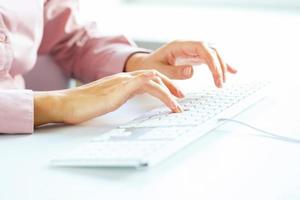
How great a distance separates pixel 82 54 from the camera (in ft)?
4.23

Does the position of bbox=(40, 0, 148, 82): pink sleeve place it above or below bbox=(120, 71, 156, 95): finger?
below

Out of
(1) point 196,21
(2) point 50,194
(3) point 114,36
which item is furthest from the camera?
(1) point 196,21

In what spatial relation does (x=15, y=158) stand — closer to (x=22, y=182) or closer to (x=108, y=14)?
(x=22, y=182)

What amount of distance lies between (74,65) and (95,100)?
45 cm

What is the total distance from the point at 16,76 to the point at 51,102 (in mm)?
303

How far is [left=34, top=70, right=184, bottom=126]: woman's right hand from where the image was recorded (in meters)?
0.87

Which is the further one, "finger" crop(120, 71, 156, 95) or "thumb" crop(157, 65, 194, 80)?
"thumb" crop(157, 65, 194, 80)

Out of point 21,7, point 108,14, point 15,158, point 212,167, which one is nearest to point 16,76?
point 21,7

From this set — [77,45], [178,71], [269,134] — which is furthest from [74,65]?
[269,134]

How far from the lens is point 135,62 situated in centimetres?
114

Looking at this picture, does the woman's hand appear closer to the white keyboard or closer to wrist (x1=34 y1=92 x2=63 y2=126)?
the white keyboard

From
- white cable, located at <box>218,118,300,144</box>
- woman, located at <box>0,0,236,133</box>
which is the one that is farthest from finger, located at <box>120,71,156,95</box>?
white cable, located at <box>218,118,300,144</box>

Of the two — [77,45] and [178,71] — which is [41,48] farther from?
[178,71]

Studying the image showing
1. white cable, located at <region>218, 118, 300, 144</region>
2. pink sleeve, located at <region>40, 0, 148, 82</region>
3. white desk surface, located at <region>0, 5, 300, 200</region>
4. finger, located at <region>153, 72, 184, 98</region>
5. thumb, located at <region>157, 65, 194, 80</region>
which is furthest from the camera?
pink sleeve, located at <region>40, 0, 148, 82</region>
